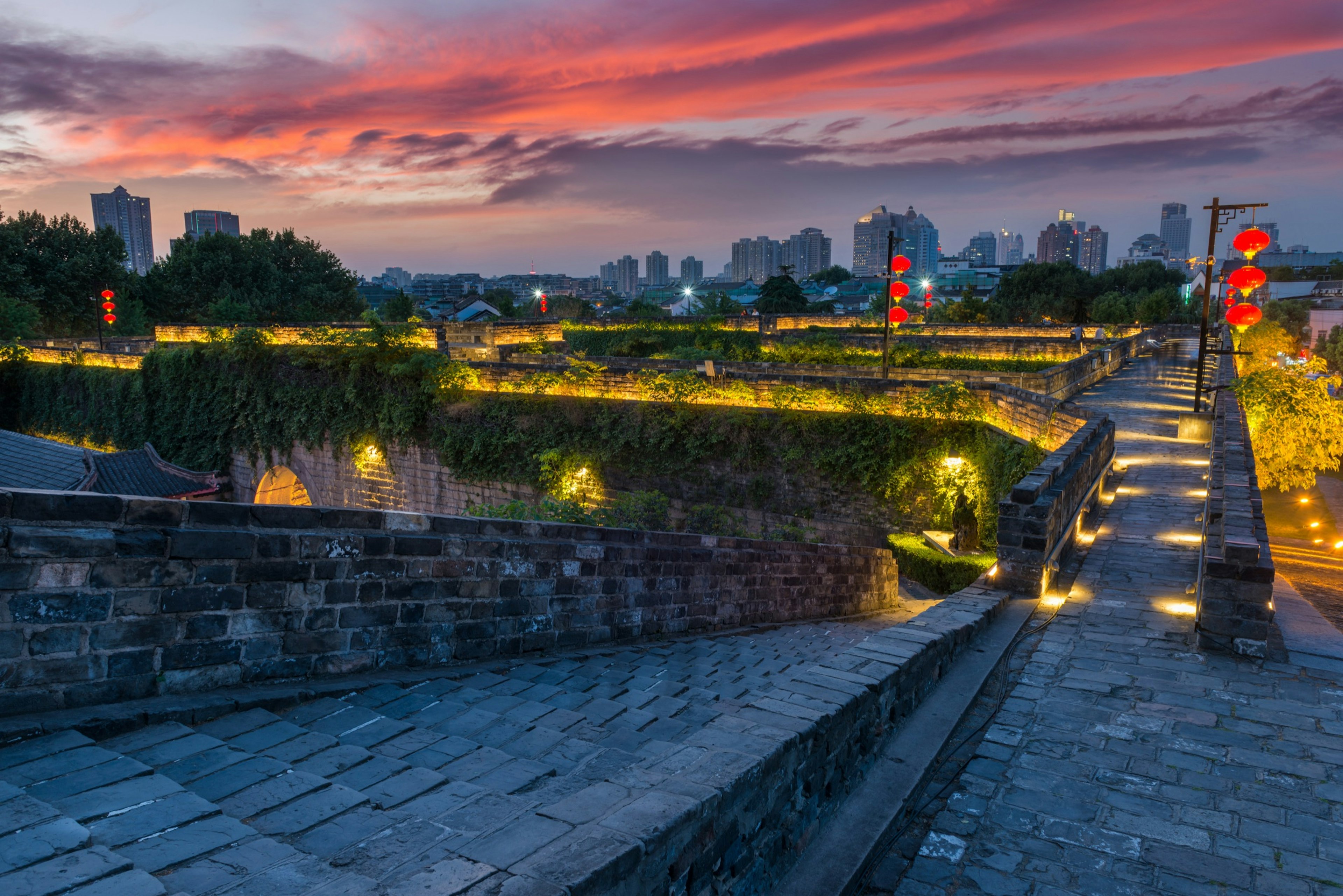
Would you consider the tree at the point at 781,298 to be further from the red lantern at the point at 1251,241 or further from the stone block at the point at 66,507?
the stone block at the point at 66,507

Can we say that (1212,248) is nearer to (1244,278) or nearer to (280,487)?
(1244,278)

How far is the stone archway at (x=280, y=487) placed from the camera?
2238 centimetres

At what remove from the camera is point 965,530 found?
1215cm

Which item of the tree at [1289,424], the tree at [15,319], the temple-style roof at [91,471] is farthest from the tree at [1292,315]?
the tree at [15,319]

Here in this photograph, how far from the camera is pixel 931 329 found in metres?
29.7

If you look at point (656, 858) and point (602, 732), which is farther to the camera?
point (602, 732)

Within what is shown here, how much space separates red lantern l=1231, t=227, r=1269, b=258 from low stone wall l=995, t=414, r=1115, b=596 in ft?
30.9

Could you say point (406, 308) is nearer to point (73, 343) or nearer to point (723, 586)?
point (73, 343)

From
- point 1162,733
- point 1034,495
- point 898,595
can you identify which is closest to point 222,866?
point 1162,733

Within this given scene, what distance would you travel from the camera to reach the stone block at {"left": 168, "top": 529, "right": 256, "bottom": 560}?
10.0 ft

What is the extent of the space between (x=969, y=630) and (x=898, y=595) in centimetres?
704

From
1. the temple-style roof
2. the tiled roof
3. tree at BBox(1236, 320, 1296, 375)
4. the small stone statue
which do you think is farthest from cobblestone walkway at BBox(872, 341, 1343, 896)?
tree at BBox(1236, 320, 1296, 375)

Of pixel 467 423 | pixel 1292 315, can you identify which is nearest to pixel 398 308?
pixel 467 423

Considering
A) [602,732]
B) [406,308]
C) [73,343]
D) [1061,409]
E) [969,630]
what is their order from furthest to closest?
[406,308] → [73,343] → [1061,409] → [969,630] → [602,732]
